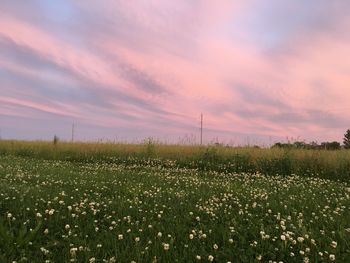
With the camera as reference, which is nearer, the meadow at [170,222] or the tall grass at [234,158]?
the meadow at [170,222]

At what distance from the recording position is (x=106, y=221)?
364 inches

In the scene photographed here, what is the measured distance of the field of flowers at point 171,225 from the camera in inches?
289

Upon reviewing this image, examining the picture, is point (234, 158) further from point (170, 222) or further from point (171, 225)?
point (171, 225)

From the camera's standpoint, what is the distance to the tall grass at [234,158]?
1984 cm

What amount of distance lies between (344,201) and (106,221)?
6.59 metres

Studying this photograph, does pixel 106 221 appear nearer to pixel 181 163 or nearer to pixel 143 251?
pixel 143 251

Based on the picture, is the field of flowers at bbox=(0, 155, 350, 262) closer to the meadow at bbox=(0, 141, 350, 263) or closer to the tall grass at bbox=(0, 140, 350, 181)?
the meadow at bbox=(0, 141, 350, 263)

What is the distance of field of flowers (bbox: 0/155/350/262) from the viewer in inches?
289

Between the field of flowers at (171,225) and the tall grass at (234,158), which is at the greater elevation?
the tall grass at (234,158)

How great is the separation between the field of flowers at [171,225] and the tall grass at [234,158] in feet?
22.4

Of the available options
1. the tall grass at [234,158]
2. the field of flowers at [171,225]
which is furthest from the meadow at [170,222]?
the tall grass at [234,158]

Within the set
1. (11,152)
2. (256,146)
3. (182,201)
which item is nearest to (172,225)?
(182,201)

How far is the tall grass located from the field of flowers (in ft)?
22.4

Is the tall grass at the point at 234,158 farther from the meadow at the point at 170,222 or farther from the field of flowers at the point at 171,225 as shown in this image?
the field of flowers at the point at 171,225
